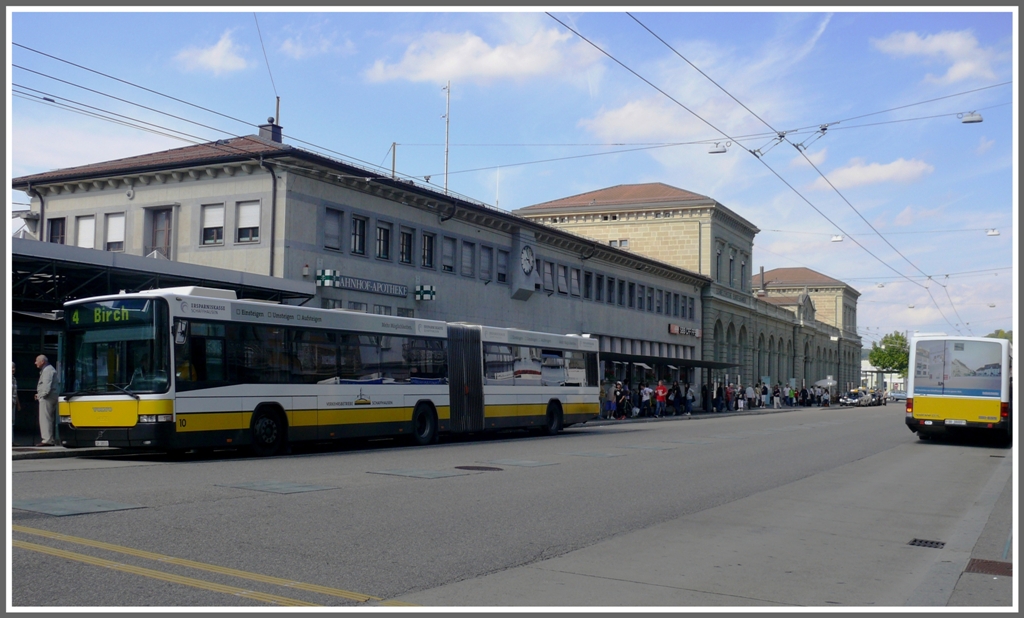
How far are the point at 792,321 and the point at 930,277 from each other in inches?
1426

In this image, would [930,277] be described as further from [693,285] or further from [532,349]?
[532,349]

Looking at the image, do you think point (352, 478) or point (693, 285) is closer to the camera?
point (352, 478)

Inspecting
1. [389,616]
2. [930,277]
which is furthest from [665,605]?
[930,277]

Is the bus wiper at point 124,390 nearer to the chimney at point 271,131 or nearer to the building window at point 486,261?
the chimney at point 271,131

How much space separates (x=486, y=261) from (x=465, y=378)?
18.6 metres

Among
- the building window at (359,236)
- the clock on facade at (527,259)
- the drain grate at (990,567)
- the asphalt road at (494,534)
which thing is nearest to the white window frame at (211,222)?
the building window at (359,236)

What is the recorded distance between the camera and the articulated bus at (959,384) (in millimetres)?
26734

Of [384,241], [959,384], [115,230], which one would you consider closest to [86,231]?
[115,230]

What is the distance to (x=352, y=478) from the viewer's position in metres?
14.5

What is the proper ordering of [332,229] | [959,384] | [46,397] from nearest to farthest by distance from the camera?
[46,397]
[959,384]
[332,229]

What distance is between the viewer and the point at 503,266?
147 feet

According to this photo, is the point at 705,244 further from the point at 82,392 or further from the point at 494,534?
the point at 494,534

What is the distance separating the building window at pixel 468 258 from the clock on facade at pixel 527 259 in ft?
11.1

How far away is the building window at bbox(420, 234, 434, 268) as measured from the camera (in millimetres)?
39094
